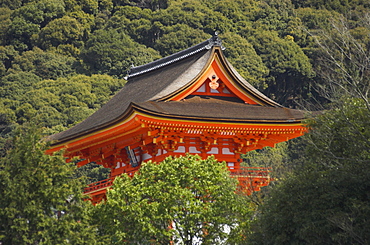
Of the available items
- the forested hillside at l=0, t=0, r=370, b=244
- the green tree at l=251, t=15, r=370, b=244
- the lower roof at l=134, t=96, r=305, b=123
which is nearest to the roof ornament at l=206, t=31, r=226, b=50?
the lower roof at l=134, t=96, r=305, b=123

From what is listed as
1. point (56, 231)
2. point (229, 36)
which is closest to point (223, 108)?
point (56, 231)

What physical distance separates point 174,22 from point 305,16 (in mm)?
11413

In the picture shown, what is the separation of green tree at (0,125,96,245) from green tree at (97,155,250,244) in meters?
0.93

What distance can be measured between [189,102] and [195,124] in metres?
1.23

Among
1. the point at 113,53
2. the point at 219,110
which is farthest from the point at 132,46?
the point at 219,110

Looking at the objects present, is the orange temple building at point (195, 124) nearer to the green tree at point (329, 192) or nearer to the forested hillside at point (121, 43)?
the green tree at point (329, 192)

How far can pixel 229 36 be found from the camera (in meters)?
57.1

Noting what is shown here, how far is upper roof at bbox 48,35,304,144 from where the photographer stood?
16.2 m

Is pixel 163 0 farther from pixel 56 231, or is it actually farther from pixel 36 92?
pixel 56 231

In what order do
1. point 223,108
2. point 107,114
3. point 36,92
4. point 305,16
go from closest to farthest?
point 223,108 → point 107,114 → point 36,92 → point 305,16

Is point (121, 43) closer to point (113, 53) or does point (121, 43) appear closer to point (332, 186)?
point (113, 53)

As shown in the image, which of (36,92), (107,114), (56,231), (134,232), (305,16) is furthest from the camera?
(305,16)

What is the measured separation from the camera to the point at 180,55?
19766mm

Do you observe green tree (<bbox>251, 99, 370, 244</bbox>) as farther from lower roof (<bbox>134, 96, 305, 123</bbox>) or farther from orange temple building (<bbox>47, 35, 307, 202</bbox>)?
orange temple building (<bbox>47, 35, 307, 202</bbox>)
